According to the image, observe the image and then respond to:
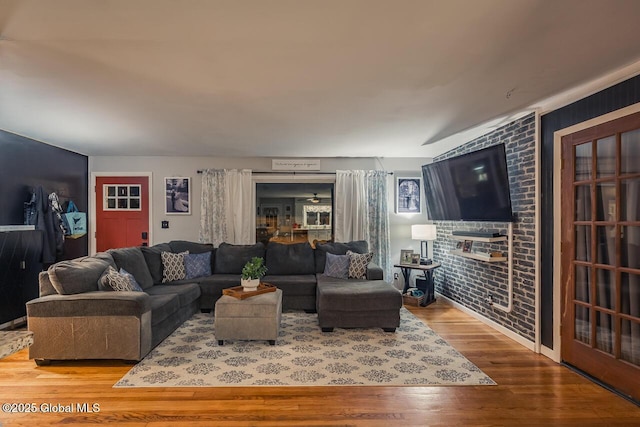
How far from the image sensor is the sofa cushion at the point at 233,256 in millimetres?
5008

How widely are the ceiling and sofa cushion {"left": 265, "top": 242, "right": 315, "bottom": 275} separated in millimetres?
2004

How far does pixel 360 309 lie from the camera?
12.4ft

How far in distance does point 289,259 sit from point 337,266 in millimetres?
773

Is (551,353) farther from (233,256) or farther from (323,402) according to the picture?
(233,256)

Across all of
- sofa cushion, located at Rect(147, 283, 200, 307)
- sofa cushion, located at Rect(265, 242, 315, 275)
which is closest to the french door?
sofa cushion, located at Rect(265, 242, 315, 275)

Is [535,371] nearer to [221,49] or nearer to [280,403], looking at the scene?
[280,403]

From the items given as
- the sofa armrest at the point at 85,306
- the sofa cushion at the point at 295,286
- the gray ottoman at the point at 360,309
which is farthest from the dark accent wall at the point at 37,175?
the gray ottoman at the point at 360,309

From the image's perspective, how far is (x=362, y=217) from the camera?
5.63 meters

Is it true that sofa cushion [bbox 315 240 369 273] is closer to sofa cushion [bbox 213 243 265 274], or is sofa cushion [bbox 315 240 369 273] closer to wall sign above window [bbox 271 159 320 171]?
sofa cushion [bbox 213 243 265 274]

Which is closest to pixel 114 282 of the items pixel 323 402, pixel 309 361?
pixel 309 361

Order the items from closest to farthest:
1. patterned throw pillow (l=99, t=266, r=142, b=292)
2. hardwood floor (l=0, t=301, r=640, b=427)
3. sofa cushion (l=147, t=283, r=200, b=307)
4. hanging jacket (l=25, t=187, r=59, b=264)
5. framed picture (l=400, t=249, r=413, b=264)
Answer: hardwood floor (l=0, t=301, r=640, b=427) → patterned throw pillow (l=99, t=266, r=142, b=292) → sofa cushion (l=147, t=283, r=200, b=307) → hanging jacket (l=25, t=187, r=59, b=264) → framed picture (l=400, t=249, r=413, b=264)

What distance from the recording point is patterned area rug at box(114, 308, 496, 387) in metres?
2.67

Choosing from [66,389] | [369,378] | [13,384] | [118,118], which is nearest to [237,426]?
[369,378]

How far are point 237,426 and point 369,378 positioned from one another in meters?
1.08
